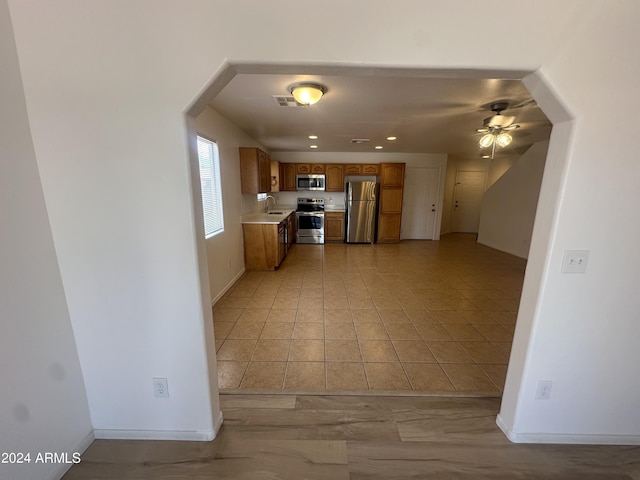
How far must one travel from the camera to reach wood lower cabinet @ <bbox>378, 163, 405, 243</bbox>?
6.47 metres

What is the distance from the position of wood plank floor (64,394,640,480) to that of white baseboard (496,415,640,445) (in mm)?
29

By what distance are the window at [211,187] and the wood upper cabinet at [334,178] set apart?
3.66m

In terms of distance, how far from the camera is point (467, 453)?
1443 millimetres

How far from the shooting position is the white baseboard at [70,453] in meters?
1.28

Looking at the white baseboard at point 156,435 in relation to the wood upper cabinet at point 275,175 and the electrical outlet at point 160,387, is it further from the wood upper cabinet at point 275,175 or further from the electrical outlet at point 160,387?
the wood upper cabinet at point 275,175

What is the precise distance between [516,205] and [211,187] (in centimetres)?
609

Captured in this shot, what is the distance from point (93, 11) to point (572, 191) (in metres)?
2.25

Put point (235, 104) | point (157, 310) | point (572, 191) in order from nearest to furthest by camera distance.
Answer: point (572, 191) < point (157, 310) < point (235, 104)

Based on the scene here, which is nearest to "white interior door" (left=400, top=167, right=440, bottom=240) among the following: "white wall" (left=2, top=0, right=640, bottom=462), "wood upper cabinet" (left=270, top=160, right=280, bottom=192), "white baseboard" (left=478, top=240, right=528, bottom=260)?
"white baseboard" (left=478, top=240, right=528, bottom=260)

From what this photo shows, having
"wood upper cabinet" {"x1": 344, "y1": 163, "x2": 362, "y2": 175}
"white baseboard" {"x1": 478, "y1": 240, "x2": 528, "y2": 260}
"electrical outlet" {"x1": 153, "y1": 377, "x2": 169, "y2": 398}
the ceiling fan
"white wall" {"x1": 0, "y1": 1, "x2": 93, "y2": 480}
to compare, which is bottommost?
"white baseboard" {"x1": 478, "y1": 240, "x2": 528, "y2": 260}

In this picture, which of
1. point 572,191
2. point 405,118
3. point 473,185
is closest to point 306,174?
point 405,118

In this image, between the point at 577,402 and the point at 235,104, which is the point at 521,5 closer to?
the point at 577,402

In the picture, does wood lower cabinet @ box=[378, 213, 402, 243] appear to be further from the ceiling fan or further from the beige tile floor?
the ceiling fan

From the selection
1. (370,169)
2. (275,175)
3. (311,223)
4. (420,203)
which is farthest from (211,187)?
(420,203)
